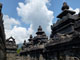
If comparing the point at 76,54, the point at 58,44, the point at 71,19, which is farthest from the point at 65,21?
the point at 76,54

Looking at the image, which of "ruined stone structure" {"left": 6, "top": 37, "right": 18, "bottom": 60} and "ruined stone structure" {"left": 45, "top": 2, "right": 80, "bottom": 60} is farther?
"ruined stone structure" {"left": 6, "top": 37, "right": 18, "bottom": 60}

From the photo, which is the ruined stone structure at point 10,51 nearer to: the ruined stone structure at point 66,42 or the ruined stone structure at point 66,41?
the ruined stone structure at point 66,42

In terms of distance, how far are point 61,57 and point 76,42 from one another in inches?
146

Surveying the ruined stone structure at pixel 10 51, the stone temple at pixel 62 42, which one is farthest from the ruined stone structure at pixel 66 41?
the ruined stone structure at pixel 10 51

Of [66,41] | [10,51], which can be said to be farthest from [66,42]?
[10,51]

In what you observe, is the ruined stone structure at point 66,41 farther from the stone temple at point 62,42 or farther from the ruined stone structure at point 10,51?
the ruined stone structure at point 10,51

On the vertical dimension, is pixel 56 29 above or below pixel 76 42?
above

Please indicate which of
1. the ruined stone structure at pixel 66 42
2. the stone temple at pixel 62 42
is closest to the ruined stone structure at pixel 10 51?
the stone temple at pixel 62 42

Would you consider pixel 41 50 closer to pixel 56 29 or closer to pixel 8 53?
pixel 56 29

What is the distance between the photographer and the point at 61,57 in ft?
37.1

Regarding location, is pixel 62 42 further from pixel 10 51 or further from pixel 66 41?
pixel 10 51

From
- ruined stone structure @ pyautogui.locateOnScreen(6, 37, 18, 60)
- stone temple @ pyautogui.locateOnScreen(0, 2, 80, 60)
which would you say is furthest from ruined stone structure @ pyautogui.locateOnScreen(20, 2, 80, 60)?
ruined stone structure @ pyautogui.locateOnScreen(6, 37, 18, 60)

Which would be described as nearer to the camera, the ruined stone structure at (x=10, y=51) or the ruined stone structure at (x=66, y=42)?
the ruined stone structure at (x=66, y=42)

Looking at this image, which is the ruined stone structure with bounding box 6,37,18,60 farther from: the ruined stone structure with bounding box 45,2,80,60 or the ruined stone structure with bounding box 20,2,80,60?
the ruined stone structure with bounding box 45,2,80,60
